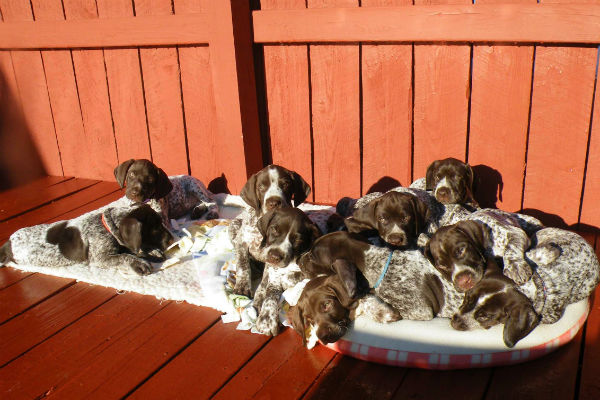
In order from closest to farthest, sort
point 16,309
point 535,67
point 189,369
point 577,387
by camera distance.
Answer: point 577,387
point 189,369
point 16,309
point 535,67

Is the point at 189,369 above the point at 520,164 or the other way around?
the other way around

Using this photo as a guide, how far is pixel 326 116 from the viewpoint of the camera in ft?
17.7

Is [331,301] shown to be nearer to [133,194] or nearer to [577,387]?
[577,387]

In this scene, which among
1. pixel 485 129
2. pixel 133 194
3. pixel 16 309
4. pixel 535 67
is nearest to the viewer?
pixel 16 309

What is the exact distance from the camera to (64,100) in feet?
22.6

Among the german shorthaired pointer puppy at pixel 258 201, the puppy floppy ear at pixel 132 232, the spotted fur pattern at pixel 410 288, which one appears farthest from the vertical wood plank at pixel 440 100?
the puppy floppy ear at pixel 132 232

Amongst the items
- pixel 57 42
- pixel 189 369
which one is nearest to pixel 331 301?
pixel 189 369

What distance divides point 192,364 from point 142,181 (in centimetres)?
231

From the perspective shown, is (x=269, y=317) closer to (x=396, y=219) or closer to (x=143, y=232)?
(x=396, y=219)

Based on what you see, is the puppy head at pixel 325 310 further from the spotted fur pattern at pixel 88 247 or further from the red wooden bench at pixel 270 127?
the spotted fur pattern at pixel 88 247

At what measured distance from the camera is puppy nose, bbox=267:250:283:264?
12.4 feet

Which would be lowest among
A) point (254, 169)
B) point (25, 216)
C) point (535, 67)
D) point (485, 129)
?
point (25, 216)

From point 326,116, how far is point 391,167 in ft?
2.56

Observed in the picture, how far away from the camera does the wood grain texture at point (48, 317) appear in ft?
12.0
